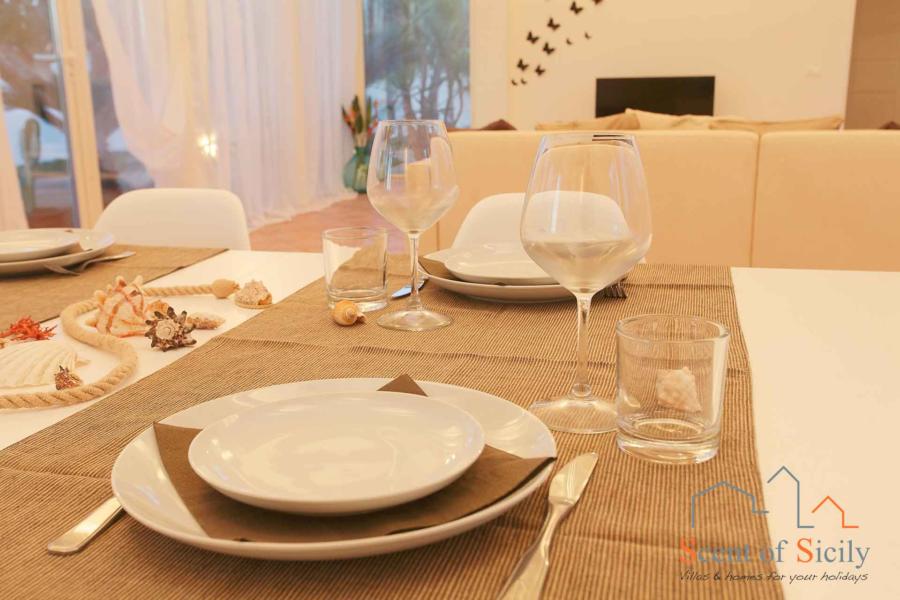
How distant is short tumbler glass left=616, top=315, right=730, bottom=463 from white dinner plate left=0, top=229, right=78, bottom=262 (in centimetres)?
97

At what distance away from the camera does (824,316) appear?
0.95 m

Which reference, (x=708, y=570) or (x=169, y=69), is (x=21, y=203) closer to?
(x=169, y=69)

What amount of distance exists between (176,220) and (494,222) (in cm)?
69

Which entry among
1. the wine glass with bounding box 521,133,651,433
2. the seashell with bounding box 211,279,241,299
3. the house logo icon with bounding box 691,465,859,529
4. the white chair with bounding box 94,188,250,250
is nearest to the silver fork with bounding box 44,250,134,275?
the seashell with bounding box 211,279,241,299

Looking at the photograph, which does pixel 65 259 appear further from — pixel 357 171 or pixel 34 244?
pixel 357 171

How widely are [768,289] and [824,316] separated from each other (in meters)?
0.14

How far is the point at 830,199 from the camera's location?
240cm

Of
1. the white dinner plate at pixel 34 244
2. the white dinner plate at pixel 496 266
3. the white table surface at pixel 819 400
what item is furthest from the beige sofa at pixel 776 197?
the white dinner plate at pixel 34 244

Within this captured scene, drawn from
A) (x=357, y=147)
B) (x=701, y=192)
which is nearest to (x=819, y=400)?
(x=701, y=192)

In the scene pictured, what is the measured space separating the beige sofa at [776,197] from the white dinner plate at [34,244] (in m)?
1.58

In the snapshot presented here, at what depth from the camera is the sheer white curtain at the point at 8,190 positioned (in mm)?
3447

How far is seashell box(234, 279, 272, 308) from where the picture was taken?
40.6 inches

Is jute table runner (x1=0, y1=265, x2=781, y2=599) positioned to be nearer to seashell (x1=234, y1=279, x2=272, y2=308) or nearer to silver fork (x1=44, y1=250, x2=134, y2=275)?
seashell (x1=234, y1=279, x2=272, y2=308)

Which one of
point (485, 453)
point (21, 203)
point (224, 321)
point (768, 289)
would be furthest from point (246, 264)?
point (21, 203)
